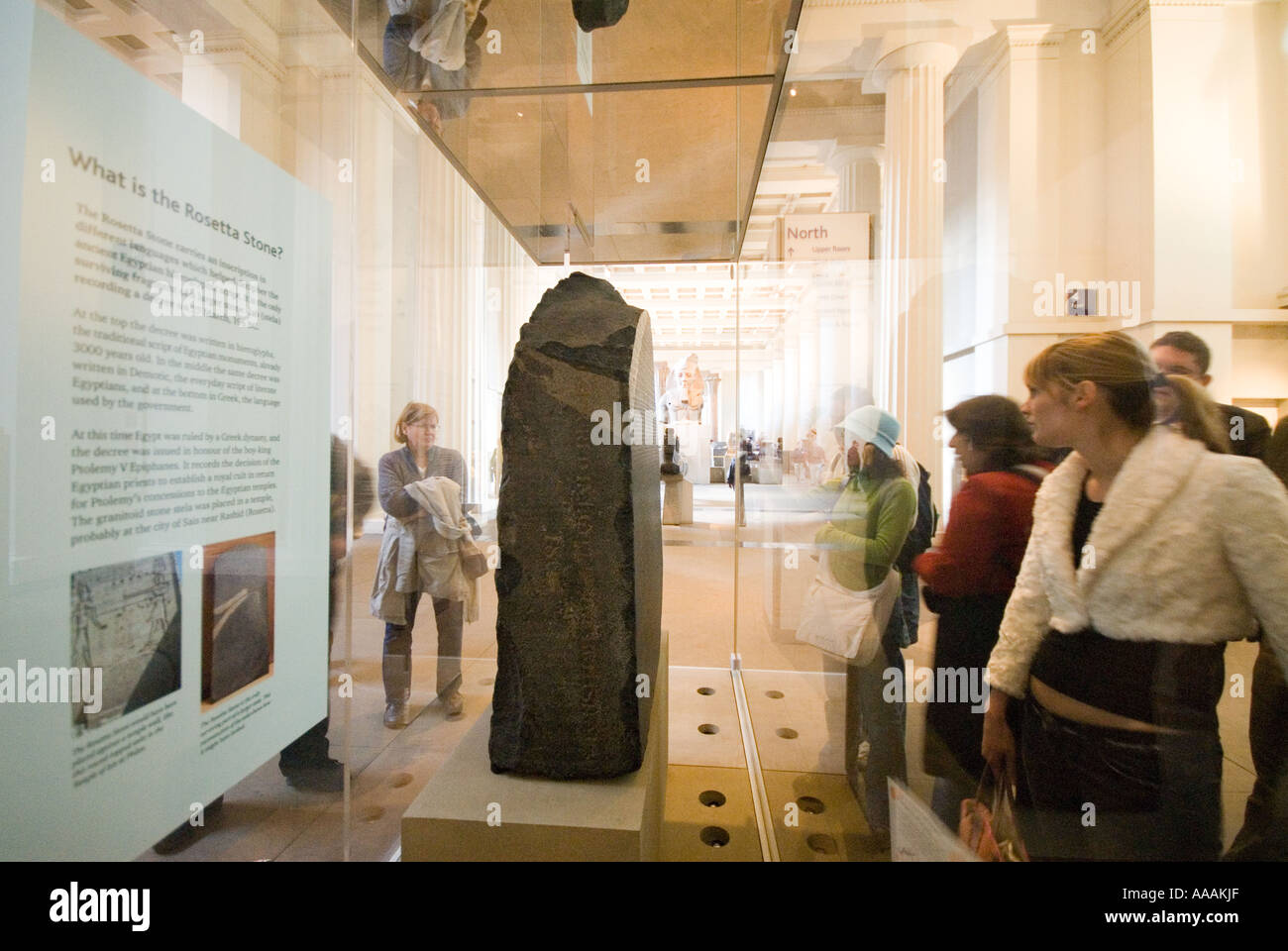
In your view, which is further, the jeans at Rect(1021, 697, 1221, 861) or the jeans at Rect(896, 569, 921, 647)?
the jeans at Rect(896, 569, 921, 647)

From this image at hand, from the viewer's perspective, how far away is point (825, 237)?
2436 millimetres

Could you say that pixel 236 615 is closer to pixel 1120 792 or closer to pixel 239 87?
pixel 239 87

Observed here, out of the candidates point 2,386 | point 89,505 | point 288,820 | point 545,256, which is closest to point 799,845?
point 288,820

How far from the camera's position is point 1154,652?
0.91m

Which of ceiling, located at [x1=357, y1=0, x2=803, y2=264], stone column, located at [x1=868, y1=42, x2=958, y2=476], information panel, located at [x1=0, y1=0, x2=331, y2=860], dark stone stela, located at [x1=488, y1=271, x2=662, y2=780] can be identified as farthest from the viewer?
ceiling, located at [x1=357, y1=0, x2=803, y2=264]

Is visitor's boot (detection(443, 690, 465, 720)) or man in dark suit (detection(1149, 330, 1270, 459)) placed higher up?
man in dark suit (detection(1149, 330, 1270, 459))

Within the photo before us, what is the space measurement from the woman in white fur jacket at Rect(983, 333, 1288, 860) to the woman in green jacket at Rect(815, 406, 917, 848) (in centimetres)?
52

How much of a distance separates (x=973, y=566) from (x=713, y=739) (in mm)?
1519

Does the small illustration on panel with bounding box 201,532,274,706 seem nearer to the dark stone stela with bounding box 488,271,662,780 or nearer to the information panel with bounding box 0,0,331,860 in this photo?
the information panel with bounding box 0,0,331,860

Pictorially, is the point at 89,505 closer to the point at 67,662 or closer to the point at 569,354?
the point at 67,662

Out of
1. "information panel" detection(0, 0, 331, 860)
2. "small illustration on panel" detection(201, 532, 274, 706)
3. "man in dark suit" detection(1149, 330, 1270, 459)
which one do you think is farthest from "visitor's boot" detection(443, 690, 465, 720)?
"man in dark suit" detection(1149, 330, 1270, 459)

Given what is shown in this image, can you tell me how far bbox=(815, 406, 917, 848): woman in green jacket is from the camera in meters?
1.59

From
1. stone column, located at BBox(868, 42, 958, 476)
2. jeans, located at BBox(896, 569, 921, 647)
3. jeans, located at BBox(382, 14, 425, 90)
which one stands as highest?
jeans, located at BBox(382, 14, 425, 90)

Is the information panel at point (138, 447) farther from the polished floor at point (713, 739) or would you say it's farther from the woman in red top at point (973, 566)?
the woman in red top at point (973, 566)
